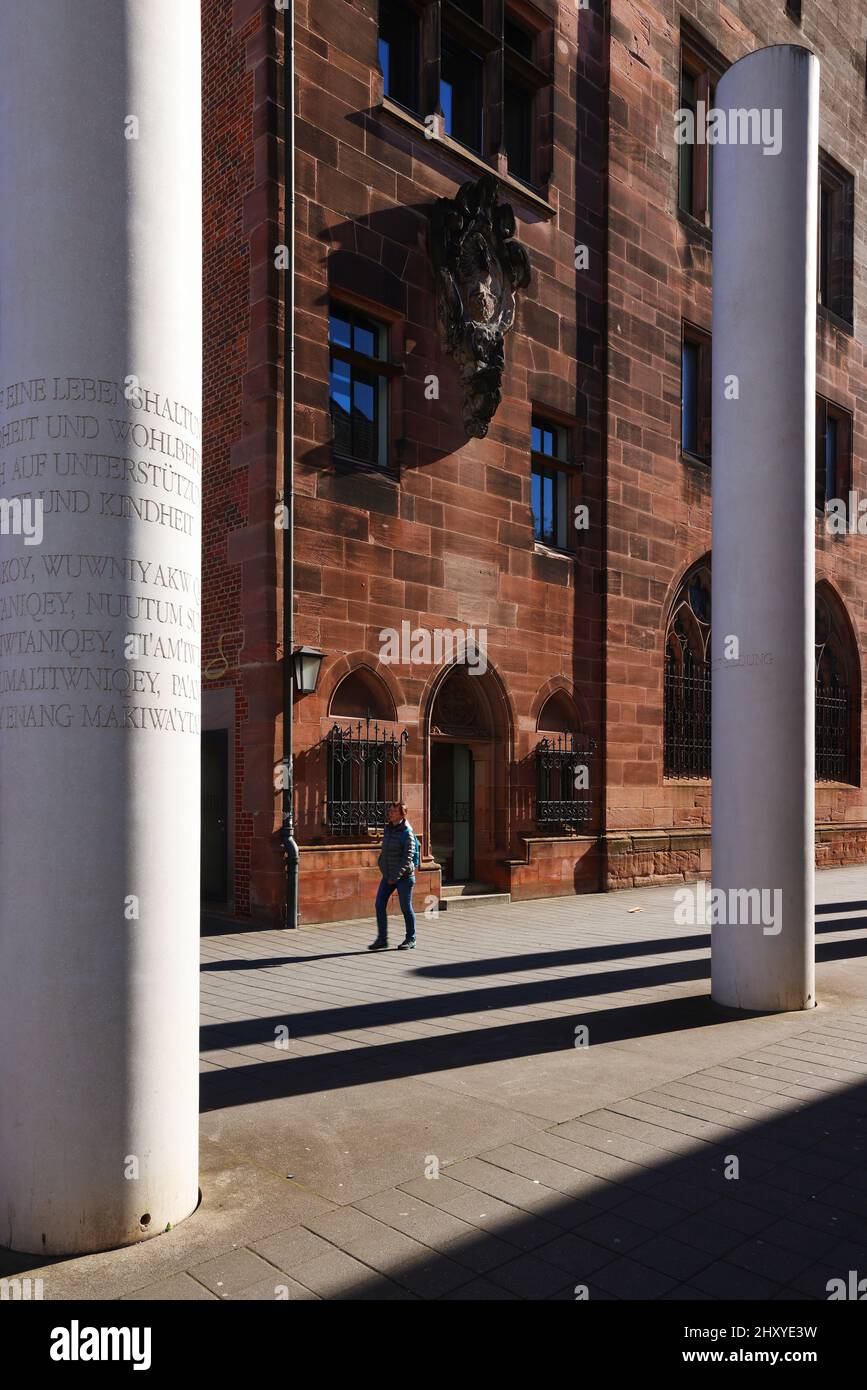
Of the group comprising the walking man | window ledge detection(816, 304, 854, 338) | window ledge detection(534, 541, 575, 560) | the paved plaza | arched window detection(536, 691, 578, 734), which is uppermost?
window ledge detection(816, 304, 854, 338)

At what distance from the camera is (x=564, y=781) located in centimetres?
1591

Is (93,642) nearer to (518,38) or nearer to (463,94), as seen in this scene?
(463,94)

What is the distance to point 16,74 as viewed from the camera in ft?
13.5

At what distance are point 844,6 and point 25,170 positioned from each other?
27.5m

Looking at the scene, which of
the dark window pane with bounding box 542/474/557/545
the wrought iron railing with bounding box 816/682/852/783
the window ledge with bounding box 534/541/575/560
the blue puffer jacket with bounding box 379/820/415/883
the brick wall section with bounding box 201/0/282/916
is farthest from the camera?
the wrought iron railing with bounding box 816/682/852/783

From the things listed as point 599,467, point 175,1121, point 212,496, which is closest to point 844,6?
point 599,467

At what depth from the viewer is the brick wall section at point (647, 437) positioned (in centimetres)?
1697

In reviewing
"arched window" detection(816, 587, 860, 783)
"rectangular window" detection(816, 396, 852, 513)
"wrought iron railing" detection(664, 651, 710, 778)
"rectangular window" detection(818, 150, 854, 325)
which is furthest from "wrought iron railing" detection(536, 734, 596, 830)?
"rectangular window" detection(818, 150, 854, 325)

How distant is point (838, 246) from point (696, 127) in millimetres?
6750

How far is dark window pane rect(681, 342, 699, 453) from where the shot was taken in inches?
753

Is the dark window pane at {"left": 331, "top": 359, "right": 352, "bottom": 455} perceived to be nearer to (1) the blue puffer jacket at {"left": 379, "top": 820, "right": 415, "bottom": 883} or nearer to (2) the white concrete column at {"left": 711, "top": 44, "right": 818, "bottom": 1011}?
(1) the blue puffer jacket at {"left": 379, "top": 820, "right": 415, "bottom": 883}

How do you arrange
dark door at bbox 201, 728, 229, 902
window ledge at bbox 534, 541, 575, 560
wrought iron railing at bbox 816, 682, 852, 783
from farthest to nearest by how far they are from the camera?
wrought iron railing at bbox 816, 682, 852, 783
window ledge at bbox 534, 541, 575, 560
dark door at bbox 201, 728, 229, 902

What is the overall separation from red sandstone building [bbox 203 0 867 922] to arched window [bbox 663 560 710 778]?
7cm
